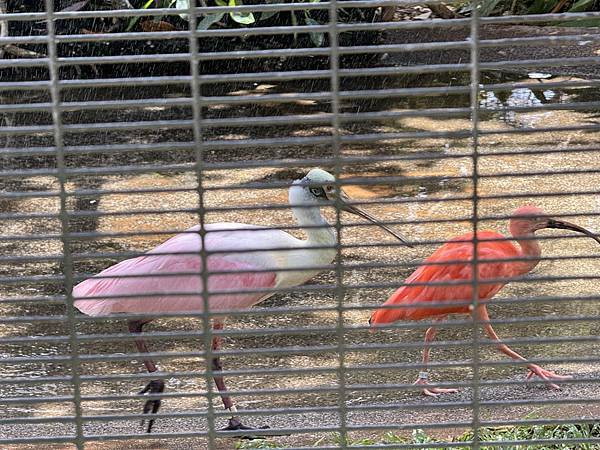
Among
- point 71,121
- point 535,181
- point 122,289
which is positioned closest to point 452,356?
point 122,289

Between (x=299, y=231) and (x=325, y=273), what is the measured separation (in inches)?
12.6

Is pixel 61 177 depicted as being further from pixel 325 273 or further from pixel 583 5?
pixel 583 5

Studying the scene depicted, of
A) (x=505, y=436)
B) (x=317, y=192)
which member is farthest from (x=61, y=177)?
(x=317, y=192)

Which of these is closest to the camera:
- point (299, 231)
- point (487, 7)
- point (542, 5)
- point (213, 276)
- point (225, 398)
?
point (213, 276)

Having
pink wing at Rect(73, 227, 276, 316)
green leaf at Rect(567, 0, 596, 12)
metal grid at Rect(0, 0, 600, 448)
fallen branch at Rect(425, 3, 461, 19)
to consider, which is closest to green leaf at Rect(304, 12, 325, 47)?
metal grid at Rect(0, 0, 600, 448)

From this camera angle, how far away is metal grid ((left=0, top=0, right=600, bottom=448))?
238cm

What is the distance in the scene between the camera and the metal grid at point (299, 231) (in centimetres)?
238

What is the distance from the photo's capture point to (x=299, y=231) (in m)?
5.89

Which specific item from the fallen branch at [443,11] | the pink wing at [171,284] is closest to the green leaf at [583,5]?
the fallen branch at [443,11]

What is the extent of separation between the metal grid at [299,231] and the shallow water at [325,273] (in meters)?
0.02

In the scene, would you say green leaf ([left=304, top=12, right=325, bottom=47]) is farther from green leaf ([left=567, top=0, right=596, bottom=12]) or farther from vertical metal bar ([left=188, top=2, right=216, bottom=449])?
vertical metal bar ([left=188, top=2, right=216, bottom=449])

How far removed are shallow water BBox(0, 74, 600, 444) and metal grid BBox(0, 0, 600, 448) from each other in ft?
0.07

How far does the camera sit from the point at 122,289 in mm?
4188

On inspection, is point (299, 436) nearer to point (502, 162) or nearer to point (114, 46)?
point (502, 162)
